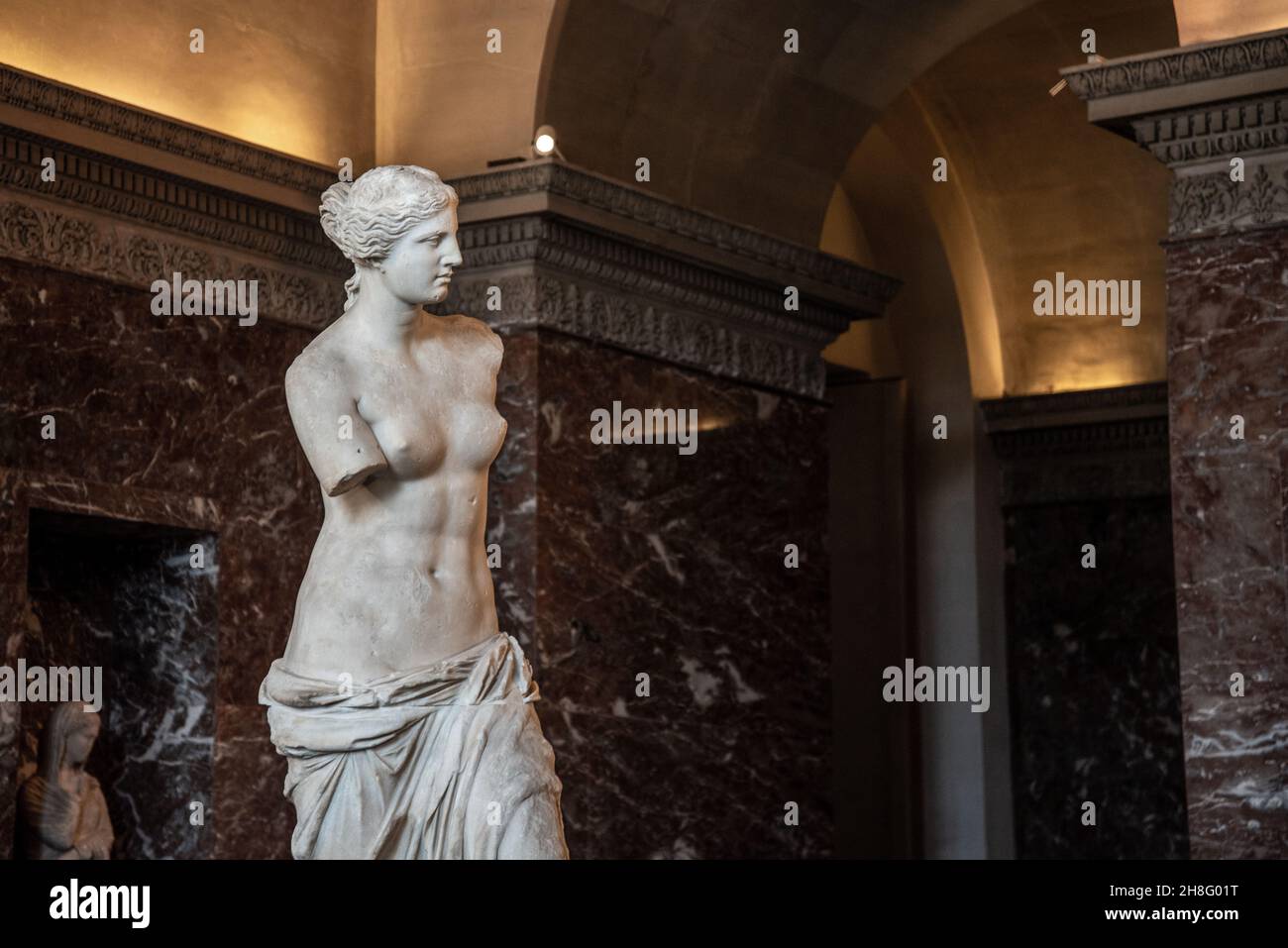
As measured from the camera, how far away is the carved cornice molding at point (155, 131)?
8719mm

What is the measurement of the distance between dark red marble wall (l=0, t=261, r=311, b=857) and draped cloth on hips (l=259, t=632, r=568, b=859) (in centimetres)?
354

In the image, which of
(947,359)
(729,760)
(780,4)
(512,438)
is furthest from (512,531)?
(947,359)

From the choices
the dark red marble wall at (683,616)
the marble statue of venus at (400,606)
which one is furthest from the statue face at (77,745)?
the marble statue of venus at (400,606)

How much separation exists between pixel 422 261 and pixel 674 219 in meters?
→ 5.08

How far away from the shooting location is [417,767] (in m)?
5.48

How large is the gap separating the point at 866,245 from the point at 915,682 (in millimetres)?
3104

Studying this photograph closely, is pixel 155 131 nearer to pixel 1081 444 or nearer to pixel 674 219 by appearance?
pixel 674 219

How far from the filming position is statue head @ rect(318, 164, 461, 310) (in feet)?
18.4

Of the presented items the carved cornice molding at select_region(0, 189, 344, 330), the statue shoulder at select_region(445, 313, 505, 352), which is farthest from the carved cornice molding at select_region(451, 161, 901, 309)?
the statue shoulder at select_region(445, 313, 505, 352)

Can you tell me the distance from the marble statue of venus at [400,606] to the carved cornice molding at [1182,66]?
4.06 m

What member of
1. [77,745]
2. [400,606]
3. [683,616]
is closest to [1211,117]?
[683,616]

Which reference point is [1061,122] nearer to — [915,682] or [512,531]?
[915,682]
